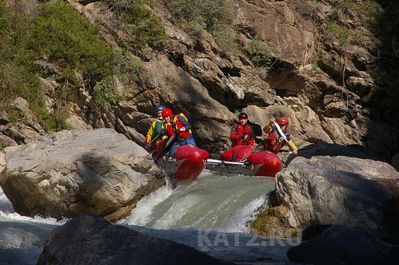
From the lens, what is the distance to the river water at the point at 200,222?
4.71 m

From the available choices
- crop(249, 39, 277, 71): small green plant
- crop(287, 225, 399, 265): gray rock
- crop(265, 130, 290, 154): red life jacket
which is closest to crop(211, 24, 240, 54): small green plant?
crop(249, 39, 277, 71): small green plant

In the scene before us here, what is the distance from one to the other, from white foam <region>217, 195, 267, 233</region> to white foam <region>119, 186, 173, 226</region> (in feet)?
4.48

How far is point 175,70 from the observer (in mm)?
12031

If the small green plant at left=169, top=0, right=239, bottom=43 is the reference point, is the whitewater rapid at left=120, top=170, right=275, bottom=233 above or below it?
below

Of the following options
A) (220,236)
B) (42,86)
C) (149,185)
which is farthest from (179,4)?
(220,236)

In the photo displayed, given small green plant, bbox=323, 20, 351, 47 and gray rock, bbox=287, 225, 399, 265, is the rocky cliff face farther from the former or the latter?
gray rock, bbox=287, 225, 399, 265

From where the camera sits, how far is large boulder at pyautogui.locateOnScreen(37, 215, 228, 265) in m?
2.91

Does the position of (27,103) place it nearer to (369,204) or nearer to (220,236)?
(220,236)

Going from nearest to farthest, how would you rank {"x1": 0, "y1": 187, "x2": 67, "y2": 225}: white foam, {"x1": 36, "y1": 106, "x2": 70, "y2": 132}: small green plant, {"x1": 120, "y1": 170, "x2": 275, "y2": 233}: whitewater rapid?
{"x1": 120, "y1": 170, "x2": 275, "y2": 233}: whitewater rapid, {"x1": 0, "y1": 187, "x2": 67, "y2": 225}: white foam, {"x1": 36, "y1": 106, "x2": 70, "y2": 132}: small green plant

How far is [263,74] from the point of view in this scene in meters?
13.5

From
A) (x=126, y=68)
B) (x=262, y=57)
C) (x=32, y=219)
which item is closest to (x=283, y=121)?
(x=262, y=57)

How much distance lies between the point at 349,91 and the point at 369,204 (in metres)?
8.99

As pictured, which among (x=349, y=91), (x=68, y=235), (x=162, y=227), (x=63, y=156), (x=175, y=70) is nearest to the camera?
(x=68, y=235)

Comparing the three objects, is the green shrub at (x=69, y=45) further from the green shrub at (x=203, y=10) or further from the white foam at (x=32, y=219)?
the white foam at (x=32, y=219)
